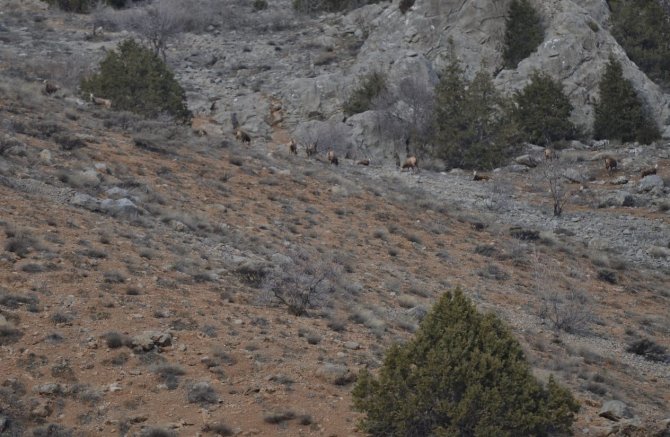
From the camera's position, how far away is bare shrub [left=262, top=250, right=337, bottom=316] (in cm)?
1398

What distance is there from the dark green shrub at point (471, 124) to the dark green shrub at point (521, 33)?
5393 millimetres

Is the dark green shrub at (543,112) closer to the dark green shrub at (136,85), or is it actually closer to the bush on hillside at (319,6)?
the dark green shrub at (136,85)

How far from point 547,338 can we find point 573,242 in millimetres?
9998

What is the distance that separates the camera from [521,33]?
44.4 meters

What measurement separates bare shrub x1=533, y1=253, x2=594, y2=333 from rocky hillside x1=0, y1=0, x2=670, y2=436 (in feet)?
0.26

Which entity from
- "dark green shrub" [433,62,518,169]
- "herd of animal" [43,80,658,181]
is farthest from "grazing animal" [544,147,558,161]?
"dark green shrub" [433,62,518,169]

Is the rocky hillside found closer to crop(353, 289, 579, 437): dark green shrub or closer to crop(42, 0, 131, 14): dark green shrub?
crop(353, 289, 579, 437): dark green shrub

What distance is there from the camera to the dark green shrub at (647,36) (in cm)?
4712

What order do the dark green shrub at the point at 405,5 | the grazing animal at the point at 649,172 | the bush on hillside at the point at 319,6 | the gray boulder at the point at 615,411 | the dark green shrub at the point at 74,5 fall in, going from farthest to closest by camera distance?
the bush on hillside at the point at 319,6
the dark green shrub at the point at 74,5
the dark green shrub at the point at 405,5
the grazing animal at the point at 649,172
the gray boulder at the point at 615,411

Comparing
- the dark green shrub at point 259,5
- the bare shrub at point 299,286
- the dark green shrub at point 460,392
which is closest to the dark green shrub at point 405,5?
the dark green shrub at point 259,5

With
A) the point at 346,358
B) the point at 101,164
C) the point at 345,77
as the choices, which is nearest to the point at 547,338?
the point at 346,358

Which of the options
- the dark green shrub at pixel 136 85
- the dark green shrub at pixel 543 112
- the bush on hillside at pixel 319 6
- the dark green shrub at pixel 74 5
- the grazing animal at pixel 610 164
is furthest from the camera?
the bush on hillside at pixel 319 6

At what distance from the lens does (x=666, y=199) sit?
2905 cm

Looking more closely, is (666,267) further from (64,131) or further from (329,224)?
(64,131)
